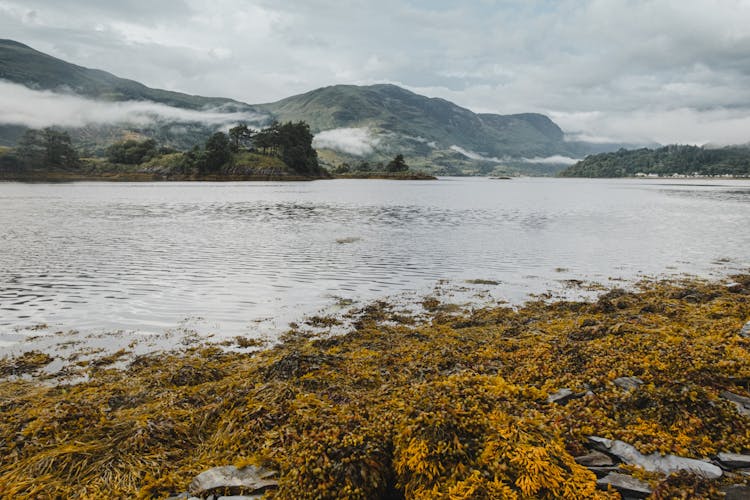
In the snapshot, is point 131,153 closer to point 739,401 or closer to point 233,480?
point 233,480

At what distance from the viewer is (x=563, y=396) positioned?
764 centimetres

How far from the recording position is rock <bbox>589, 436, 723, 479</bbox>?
534 cm

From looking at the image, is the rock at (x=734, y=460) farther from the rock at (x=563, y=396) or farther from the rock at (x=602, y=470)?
the rock at (x=563, y=396)

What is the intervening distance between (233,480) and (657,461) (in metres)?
5.85

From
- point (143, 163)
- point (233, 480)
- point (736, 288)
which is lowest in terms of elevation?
point (233, 480)

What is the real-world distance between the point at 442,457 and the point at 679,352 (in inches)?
248

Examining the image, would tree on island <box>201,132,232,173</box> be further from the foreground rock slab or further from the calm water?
the foreground rock slab

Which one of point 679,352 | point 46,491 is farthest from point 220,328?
point 679,352

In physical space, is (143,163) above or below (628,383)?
above

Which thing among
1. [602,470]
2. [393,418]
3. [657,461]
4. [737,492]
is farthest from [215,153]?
[737,492]

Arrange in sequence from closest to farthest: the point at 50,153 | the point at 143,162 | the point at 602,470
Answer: the point at 602,470
the point at 50,153
the point at 143,162

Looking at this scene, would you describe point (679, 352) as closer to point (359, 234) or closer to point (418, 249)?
point (418, 249)

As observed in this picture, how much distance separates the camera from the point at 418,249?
1280 inches

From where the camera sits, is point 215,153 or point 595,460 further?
point 215,153
